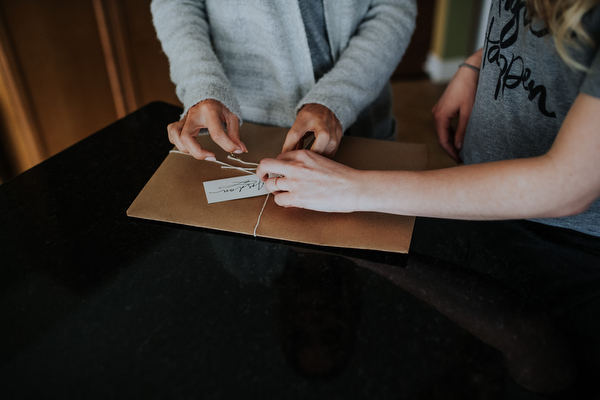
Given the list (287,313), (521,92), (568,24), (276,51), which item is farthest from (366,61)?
(287,313)

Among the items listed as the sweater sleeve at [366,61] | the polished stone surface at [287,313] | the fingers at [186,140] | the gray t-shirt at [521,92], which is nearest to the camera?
the polished stone surface at [287,313]

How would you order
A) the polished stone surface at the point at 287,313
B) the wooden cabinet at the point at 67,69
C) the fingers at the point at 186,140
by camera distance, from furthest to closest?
the wooden cabinet at the point at 67,69 → the fingers at the point at 186,140 → the polished stone surface at the point at 287,313

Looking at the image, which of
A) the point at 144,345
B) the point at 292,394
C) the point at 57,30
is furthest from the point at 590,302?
the point at 57,30

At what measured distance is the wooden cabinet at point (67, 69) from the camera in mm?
1663

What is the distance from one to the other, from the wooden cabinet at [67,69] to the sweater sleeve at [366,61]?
138 cm

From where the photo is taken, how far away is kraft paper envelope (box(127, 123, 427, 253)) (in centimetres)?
60

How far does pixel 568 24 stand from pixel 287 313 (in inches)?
18.0

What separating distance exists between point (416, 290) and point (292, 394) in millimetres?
202

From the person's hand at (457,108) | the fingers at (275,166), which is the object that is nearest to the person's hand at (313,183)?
the fingers at (275,166)

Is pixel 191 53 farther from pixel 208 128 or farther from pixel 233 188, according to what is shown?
pixel 233 188

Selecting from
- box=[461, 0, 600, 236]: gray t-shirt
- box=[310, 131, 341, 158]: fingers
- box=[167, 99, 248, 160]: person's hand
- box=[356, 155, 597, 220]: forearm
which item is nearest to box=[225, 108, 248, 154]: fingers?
box=[167, 99, 248, 160]: person's hand

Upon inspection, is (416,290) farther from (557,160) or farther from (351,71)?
(351,71)

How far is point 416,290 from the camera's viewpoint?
524mm

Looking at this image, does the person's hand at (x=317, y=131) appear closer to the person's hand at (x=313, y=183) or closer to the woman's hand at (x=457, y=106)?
the person's hand at (x=313, y=183)
